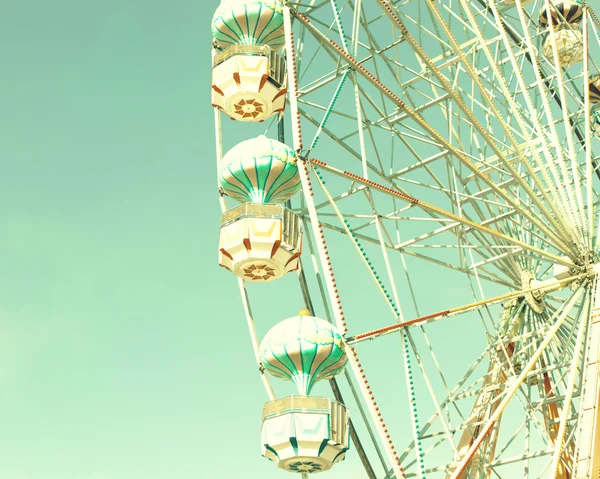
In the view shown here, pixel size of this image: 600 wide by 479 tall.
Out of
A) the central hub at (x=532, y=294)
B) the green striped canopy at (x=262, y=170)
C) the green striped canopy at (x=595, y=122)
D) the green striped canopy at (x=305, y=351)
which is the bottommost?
the green striped canopy at (x=305, y=351)

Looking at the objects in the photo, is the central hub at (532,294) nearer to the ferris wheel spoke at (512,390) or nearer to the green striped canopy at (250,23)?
the ferris wheel spoke at (512,390)

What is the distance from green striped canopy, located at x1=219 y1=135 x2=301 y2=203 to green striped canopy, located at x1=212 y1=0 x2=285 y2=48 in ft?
6.53

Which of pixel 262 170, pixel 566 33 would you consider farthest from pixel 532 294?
pixel 566 33

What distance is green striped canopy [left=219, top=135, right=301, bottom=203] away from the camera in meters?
11.4

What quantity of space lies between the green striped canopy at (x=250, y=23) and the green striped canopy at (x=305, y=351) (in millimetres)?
4551

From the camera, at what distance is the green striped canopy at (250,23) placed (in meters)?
12.7

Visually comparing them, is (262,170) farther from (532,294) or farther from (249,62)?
(532,294)

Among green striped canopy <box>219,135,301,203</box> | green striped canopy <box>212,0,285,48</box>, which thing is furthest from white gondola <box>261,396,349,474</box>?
green striped canopy <box>212,0,285,48</box>

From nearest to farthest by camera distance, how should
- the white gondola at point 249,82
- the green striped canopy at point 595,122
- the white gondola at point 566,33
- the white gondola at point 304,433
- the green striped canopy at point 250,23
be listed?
the white gondola at point 304,433 → the white gondola at point 249,82 → the green striped canopy at point 250,23 → the green striped canopy at point 595,122 → the white gondola at point 566,33

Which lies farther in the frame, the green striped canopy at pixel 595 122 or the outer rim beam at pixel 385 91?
the green striped canopy at pixel 595 122

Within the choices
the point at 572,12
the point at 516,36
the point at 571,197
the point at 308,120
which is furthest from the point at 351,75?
the point at 572,12

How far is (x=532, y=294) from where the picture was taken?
1402 centimetres

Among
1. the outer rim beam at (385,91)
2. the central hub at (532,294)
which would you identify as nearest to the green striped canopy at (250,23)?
the outer rim beam at (385,91)

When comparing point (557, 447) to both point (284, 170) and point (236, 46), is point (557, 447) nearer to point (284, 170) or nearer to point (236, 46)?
point (284, 170)
